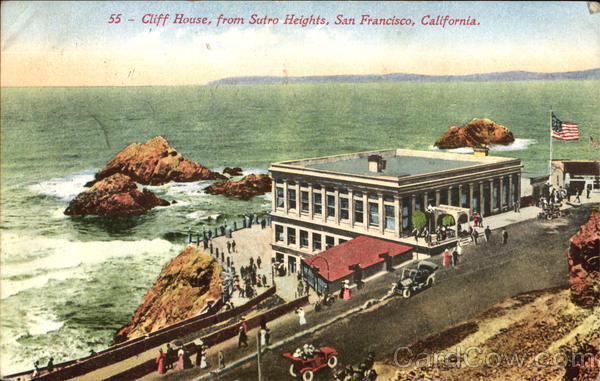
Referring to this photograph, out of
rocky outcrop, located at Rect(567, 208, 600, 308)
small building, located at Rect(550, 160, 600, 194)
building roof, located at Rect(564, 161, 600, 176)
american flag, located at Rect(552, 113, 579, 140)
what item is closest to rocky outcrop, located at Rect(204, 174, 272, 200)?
american flag, located at Rect(552, 113, 579, 140)

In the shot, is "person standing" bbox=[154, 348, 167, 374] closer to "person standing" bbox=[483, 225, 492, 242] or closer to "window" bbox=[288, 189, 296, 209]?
"window" bbox=[288, 189, 296, 209]

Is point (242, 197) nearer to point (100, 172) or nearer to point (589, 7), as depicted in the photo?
point (100, 172)

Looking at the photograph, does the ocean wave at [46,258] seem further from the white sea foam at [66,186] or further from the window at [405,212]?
the window at [405,212]

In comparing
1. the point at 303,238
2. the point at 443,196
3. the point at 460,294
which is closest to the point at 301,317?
the point at 303,238

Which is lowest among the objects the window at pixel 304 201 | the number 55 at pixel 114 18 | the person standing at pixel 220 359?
the person standing at pixel 220 359

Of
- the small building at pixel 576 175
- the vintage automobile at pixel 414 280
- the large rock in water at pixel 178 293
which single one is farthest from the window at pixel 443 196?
the large rock in water at pixel 178 293

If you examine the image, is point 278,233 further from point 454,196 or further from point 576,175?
point 576,175

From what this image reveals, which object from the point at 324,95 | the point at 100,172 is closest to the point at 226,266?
the point at 100,172
